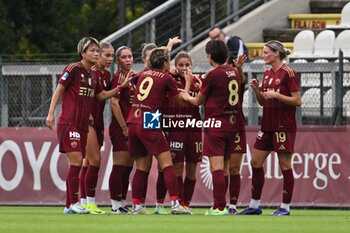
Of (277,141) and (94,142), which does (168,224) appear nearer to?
(277,141)

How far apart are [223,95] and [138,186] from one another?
1.61m

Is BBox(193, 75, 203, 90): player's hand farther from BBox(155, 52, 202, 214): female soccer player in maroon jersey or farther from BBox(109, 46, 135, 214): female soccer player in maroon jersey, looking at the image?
BBox(109, 46, 135, 214): female soccer player in maroon jersey

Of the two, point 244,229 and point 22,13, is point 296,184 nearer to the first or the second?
point 244,229

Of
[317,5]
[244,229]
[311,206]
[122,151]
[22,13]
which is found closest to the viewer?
[244,229]

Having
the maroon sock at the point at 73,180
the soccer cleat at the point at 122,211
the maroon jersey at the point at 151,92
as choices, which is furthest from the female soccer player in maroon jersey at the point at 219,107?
the maroon sock at the point at 73,180

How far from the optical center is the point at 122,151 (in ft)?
45.7

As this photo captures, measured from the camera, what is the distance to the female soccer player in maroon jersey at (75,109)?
1305 cm

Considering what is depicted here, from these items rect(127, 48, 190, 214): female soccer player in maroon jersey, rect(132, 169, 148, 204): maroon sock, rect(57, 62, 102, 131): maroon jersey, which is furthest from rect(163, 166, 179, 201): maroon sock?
rect(57, 62, 102, 131): maroon jersey

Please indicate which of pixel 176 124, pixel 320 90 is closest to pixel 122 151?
pixel 176 124

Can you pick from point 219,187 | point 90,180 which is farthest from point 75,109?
point 219,187

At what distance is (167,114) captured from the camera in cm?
1388

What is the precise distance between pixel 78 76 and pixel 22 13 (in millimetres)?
15987

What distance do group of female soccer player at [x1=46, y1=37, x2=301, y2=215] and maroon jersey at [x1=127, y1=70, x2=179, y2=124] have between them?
0.01 meters

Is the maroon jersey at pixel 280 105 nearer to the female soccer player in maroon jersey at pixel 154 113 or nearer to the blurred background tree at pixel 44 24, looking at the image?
the female soccer player in maroon jersey at pixel 154 113
